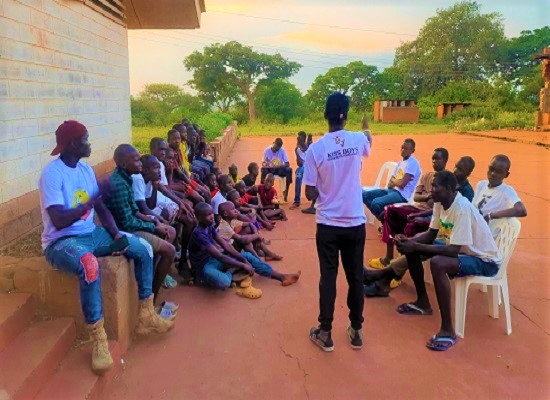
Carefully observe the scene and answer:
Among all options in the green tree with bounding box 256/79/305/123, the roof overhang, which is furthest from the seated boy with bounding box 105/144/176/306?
the green tree with bounding box 256/79/305/123

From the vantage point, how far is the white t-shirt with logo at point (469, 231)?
3633 mm

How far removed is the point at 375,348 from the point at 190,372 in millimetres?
1327

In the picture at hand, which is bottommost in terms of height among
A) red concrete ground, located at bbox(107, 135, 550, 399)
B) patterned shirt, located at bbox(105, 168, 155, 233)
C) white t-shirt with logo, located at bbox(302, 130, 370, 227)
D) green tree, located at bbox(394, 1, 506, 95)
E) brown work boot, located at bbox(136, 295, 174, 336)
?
red concrete ground, located at bbox(107, 135, 550, 399)

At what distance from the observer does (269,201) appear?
757 cm

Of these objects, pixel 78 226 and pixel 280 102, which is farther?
pixel 280 102

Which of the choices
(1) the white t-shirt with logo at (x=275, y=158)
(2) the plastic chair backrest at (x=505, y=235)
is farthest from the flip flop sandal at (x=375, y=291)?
(1) the white t-shirt with logo at (x=275, y=158)

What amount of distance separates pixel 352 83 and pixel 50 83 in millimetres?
46088

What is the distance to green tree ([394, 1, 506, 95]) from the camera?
49250mm

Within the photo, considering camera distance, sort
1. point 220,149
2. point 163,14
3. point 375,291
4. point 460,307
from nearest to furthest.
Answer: point 460,307, point 375,291, point 163,14, point 220,149

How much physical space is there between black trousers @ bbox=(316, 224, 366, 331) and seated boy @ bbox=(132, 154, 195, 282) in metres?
1.65

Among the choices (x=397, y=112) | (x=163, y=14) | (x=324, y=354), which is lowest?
(x=324, y=354)

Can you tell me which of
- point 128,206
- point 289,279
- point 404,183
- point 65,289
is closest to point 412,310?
point 289,279

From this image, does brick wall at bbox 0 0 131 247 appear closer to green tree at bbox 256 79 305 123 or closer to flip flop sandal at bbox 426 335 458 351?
flip flop sandal at bbox 426 335 458 351

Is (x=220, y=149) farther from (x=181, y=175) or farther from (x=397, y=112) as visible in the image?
(x=397, y=112)
